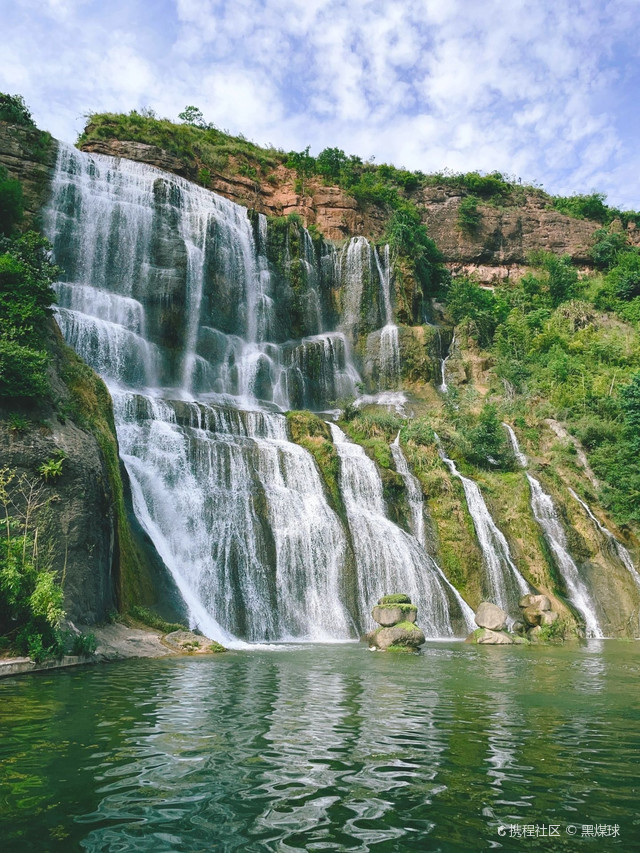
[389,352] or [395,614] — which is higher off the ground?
[389,352]

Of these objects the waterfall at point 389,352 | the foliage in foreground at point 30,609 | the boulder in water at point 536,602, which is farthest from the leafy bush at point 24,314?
the waterfall at point 389,352

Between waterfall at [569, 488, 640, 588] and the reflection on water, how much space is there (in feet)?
69.1

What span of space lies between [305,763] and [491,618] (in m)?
17.4

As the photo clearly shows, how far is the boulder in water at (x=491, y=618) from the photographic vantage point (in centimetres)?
2139

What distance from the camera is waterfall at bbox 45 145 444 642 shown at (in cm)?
2191

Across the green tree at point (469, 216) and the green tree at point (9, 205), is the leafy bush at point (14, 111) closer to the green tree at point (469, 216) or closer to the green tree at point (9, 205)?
the green tree at point (9, 205)

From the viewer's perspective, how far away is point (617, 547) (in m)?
30.3

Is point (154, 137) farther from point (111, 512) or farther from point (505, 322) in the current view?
point (111, 512)

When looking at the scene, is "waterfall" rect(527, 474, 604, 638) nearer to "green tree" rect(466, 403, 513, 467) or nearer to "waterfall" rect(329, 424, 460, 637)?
"green tree" rect(466, 403, 513, 467)

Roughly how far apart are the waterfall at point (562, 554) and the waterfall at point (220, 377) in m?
7.44

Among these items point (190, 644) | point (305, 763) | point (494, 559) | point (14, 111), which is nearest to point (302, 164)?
point (14, 111)

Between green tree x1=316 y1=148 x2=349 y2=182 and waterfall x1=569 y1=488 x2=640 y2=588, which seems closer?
waterfall x1=569 y1=488 x2=640 y2=588

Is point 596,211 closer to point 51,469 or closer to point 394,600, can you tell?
point 394,600

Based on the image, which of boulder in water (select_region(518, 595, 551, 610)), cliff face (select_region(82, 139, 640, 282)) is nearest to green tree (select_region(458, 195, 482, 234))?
cliff face (select_region(82, 139, 640, 282))
